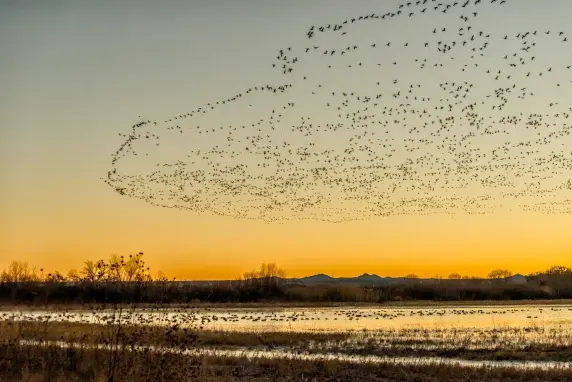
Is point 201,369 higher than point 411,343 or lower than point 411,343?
higher

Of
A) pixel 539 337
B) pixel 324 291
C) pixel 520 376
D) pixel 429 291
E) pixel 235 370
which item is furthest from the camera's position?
pixel 429 291

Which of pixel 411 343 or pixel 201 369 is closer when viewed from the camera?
pixel 201 369

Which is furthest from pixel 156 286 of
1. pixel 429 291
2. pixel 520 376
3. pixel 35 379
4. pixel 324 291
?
pixel 429 291

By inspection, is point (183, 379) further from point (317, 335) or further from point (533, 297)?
point (533, 297)

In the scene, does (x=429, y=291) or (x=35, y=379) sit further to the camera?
(x=429, y=291)

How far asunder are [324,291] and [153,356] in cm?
10766

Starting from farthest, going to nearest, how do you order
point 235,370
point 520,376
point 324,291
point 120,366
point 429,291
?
point 429,291 < point 324,291 < point 520,376 < point 235,370 < point 120,366

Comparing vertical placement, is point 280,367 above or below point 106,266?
below

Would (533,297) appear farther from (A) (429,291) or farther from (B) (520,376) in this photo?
(B) (520,376)

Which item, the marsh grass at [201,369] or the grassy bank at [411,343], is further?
the grassy bank at [411,343]

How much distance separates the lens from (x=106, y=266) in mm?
13258

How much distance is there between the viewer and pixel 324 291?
121125mm

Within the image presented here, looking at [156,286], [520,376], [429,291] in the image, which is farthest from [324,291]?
[156,286]

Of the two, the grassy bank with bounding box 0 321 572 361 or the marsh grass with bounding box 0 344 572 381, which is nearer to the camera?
the marsh grass with bounding box 0 344 572 381
